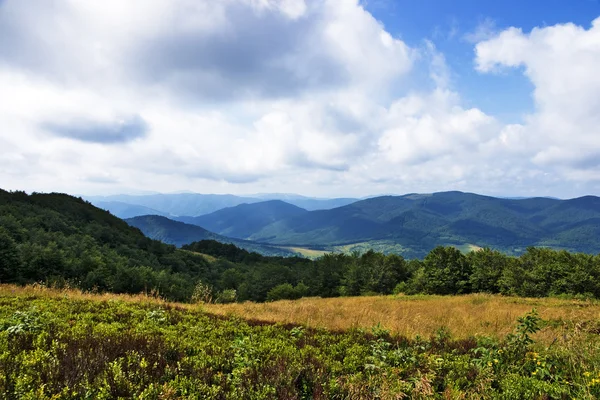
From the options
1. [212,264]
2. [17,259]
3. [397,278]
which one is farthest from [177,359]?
[212,264]

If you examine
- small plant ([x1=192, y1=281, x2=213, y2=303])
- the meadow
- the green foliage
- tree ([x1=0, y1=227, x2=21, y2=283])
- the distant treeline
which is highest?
the meadow

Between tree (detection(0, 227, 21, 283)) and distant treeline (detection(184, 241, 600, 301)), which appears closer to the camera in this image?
tree (detection(0, 227, 21, 283))

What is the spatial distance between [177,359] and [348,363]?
3.38 meters

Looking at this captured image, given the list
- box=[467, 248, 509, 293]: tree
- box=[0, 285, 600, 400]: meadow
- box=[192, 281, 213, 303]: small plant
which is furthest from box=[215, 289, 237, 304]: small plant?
box=[467, 248, 509, 293]: tree

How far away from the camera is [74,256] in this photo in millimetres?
48844

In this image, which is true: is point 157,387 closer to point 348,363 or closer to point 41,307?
point 348,363

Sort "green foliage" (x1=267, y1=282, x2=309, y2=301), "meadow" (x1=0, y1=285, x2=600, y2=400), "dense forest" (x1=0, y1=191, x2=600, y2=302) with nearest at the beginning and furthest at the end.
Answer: "meadow" (x1=0, y1=285, x2=600, y2=400) → "dense forest" (x1=0, y1=191, x2=600, y2=302) → "green foliage" (x1=267, y1=282, x2=309, y2=301)

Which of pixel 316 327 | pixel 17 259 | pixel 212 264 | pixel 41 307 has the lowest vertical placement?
pixel 212 264

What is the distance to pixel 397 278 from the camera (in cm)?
7350

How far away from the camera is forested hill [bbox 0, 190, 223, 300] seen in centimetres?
3809

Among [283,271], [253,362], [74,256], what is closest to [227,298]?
[253,362]

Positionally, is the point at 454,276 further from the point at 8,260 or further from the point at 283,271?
the point at 8,260

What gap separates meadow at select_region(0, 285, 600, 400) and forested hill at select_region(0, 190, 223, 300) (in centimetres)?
770

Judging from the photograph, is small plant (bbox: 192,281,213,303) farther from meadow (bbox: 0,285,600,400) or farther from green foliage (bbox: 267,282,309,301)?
green foliage (bbox: 267,282,309,301)
